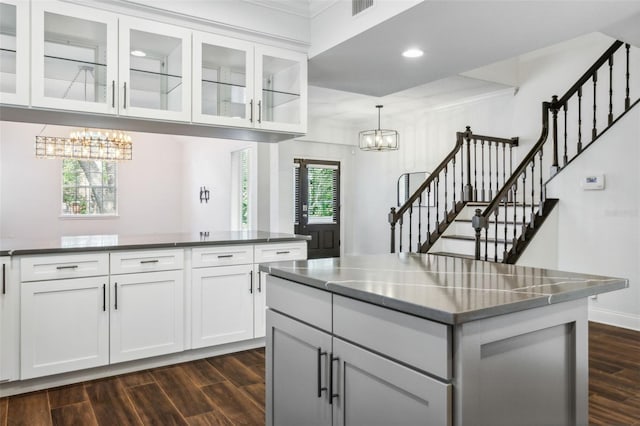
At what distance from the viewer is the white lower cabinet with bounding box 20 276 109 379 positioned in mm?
2756

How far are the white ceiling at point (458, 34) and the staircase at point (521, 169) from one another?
4.72ft

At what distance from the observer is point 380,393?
140cm

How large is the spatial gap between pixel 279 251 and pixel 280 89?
1.34m

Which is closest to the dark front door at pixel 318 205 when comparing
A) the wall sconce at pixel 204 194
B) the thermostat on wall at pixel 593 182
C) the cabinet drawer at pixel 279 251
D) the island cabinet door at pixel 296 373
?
the wall sconce at pixel 204 194

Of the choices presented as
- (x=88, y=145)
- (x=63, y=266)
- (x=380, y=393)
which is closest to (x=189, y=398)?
(x=63, y=266)

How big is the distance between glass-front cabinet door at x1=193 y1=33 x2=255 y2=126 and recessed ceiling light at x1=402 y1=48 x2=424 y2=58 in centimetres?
118

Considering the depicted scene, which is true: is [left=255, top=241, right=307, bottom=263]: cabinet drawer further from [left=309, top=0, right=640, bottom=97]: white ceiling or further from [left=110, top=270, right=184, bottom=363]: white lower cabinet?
[left=309, top=0, right=640, bottom=97]: white ceiling

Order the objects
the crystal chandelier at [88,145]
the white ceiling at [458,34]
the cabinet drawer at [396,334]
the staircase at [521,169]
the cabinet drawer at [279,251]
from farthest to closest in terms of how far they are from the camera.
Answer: the crystal chandelier at [88,145], the staircase at [521,169], the cabinet drawer at [279,251], the white ceiling at [458,34], the cabinet drawer at [396,334]

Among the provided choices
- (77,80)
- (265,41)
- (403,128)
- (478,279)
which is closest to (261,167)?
(403,128)

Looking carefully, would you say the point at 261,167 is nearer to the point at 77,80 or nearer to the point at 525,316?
the point at 77,80

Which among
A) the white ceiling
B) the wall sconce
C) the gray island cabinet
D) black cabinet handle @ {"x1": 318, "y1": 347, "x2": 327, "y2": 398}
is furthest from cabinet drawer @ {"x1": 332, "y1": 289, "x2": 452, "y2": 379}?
the wall sconce

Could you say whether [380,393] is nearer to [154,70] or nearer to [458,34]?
[458,34]

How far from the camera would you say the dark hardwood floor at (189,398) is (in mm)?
2445

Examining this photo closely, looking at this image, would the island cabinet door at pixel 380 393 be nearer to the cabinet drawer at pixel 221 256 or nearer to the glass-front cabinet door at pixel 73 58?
the cabinet drawer at pixel 221 256
